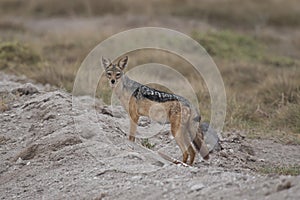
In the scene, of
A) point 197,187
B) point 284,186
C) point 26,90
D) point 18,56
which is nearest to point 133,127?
point 197,187

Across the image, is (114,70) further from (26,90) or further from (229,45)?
(229,45)

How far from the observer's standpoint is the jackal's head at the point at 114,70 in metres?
7.73

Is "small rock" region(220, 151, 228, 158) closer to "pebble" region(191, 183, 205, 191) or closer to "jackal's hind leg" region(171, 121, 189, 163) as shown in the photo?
"jackal's hind leg" region(171, 121, 189, 163)

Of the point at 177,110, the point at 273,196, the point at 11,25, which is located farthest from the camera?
the point at 11,25

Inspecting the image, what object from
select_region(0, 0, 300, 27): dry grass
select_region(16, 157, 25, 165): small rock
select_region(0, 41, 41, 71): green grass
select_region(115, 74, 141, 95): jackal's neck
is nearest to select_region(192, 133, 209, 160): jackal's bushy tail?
select_region(115, 74, 141, 95): jackal's neck

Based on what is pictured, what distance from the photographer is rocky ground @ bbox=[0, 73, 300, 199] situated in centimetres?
549

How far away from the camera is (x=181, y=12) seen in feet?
68.4

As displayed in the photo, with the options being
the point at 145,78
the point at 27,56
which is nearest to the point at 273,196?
the point at 145,78

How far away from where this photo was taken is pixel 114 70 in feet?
25.5

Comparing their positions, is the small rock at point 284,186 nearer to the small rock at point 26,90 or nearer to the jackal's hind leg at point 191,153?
the jackal's hind leg at point 191,153

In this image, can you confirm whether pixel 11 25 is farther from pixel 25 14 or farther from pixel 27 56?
pixel 27 56

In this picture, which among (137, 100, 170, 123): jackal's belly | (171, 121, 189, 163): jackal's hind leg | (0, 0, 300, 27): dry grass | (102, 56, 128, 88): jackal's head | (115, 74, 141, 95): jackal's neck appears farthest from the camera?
(0, 0, 300, 27): dry grass

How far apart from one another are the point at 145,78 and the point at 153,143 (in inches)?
151

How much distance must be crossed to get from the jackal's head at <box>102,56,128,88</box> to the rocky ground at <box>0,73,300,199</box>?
0.52m
